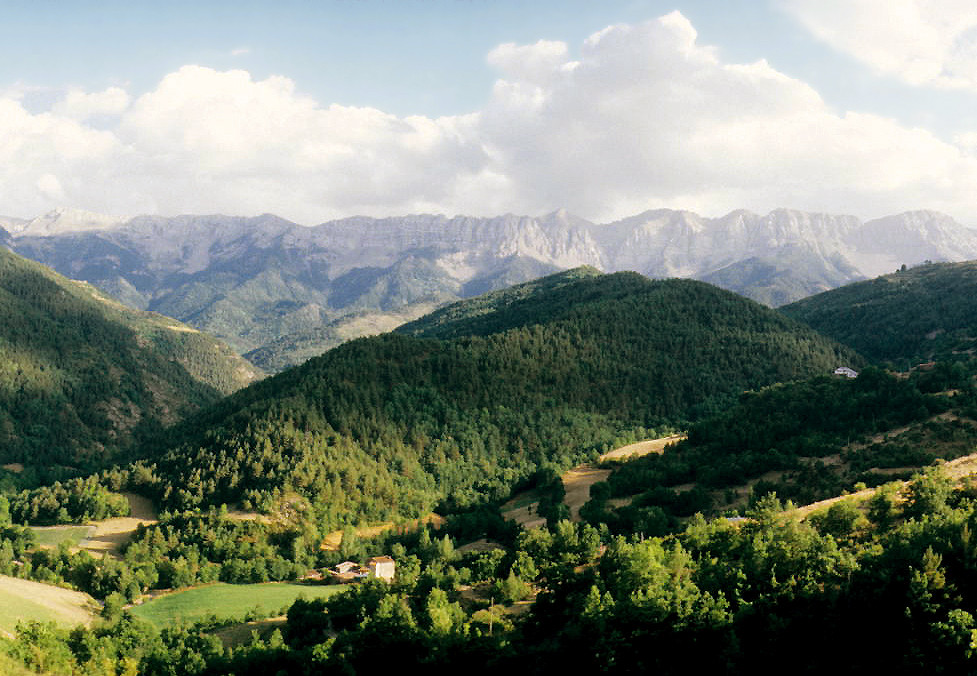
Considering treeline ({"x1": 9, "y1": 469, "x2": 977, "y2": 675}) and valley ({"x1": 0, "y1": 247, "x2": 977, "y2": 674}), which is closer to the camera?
treeline ({"x1": 9, "y1": 469, "x2": 977, "y2": 675})

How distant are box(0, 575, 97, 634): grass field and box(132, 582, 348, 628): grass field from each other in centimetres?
831

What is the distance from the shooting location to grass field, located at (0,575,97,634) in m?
84.2

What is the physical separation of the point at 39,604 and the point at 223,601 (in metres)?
26.2

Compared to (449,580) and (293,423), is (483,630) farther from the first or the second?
(293,423)

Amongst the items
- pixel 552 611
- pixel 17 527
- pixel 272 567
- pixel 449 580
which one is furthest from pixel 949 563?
pixel 17 527

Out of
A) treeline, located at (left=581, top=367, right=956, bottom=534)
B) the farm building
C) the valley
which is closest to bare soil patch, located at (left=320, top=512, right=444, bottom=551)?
the valley

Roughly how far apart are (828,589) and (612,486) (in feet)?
280

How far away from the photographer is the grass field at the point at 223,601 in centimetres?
10106

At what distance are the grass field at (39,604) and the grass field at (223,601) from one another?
831cm

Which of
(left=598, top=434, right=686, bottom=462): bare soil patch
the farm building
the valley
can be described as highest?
the valley

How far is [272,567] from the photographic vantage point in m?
128

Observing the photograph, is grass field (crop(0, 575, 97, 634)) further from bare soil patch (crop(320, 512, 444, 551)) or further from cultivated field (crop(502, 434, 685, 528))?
cultivated field (crop(502, 434, 685, 528))

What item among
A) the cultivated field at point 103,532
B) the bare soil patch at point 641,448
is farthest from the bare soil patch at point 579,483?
the cultivated field at point 103,532

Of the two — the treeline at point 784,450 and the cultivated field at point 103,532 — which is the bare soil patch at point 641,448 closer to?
the treeline at point 784,450
